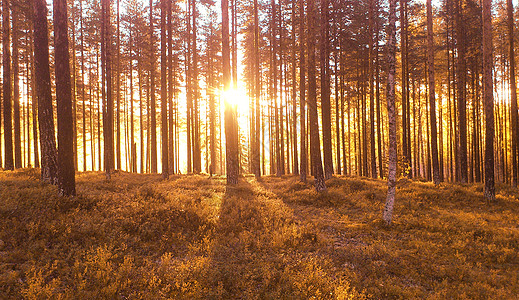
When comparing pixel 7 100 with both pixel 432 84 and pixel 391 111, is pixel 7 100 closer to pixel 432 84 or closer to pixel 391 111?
pixel 391 111

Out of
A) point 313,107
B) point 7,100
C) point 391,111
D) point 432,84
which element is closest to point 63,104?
point 313,107

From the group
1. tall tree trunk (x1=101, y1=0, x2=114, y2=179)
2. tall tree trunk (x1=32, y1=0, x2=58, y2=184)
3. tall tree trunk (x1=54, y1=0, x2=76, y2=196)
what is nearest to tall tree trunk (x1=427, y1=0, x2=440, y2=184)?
tall tree trunk (x1=54, y1=0, x2=76, y2=196)

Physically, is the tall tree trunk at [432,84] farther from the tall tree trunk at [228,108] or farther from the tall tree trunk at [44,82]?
the tall tree trunk at [44,82]

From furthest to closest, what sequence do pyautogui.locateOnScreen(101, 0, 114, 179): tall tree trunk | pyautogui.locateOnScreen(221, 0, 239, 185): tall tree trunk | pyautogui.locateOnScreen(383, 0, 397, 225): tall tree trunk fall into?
pyautogui.locateOnScreen(101, 0, 114, 179): tall tree trunk, pyautogui.locateOnScreen(221, 0, 239, 185): tall tree trunk, pyautogui.locateOnScreen(383, 0, 397, 225): tall tree trunk

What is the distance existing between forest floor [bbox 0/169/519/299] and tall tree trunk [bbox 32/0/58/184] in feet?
4.41

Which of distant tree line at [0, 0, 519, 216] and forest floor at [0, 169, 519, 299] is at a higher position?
distant tree line at [0, 0, 519, 216]

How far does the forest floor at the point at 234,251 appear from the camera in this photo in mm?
5349

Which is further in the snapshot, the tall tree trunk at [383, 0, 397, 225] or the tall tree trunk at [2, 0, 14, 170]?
the tall tree trunk at [2, 0, 14, 170]

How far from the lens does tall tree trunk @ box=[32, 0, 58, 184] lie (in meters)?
9.66

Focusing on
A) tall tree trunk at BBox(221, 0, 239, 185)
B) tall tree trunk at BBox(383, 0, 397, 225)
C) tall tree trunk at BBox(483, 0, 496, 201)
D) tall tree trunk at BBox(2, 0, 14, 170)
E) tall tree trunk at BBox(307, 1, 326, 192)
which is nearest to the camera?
tall tree trunk at BBox(383, 0, 397, 225)

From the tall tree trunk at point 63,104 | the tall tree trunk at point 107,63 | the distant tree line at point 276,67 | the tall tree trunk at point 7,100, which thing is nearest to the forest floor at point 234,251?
the tall tree trunk at point 63,104

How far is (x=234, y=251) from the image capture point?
713cm

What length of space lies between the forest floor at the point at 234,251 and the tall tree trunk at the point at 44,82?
135cm

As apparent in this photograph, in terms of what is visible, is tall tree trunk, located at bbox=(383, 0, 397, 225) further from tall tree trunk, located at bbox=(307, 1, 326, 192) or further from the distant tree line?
tall tree trunk, located at bbox=(307, 1, 326, 192)
